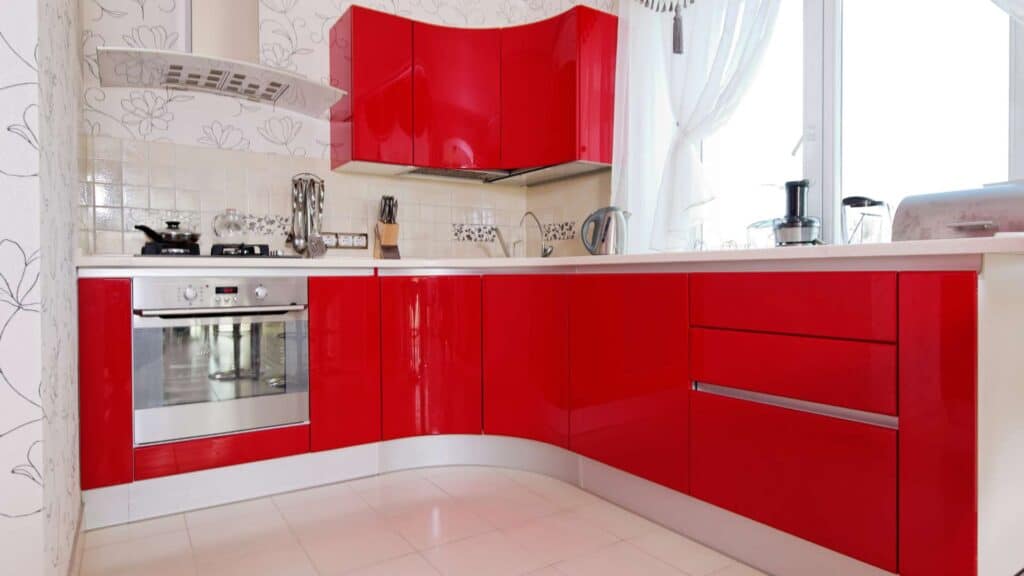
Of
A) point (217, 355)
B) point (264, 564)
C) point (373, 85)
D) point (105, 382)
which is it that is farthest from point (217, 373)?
point (373, 85)

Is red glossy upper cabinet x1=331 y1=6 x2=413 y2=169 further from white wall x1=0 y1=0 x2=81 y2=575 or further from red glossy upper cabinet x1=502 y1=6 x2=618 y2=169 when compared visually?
white wall x1=0 y1=0 x2=81 y2=575

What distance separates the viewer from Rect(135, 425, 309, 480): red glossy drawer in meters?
2.00

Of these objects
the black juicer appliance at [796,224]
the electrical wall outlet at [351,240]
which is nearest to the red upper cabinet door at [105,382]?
the electrical wall outlet at [351,240]

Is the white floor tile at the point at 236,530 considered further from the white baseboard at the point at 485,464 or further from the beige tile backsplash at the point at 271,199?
the beige tile backsplash at the point at 271,199

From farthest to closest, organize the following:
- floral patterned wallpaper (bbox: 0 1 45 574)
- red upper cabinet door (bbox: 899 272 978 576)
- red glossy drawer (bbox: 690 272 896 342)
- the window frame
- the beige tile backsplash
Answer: the beige tile backsplash, the window frame, red glossy drawer (bbox: 690 272 896 342), red upper cabinet door (bbox: 899 272 978 576), floral patterned wallpaper (bbox: 0 1 45 574)

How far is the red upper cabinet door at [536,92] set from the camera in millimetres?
2756

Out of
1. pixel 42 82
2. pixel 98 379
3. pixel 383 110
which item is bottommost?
pixel 98 379

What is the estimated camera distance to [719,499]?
5.57 ft

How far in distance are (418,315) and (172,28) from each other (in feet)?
5.12

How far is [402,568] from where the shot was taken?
166 centimetres

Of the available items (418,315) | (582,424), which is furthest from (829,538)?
(418,315)

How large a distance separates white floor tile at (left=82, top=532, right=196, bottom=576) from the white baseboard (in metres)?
0.20

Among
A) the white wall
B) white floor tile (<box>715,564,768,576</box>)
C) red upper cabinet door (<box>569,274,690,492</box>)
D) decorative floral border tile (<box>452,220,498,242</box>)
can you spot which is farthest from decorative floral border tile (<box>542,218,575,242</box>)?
the white wall

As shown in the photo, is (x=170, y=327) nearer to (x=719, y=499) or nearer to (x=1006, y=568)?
(x=719, y=499)
